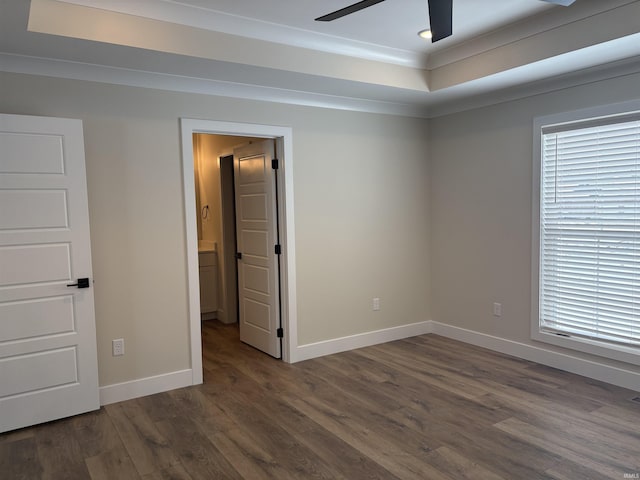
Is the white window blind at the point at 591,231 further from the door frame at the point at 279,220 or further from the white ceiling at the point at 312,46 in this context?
the door frame at the point at 279,220

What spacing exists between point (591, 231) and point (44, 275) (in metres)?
4.21

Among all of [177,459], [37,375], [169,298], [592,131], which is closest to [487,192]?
[592,131]

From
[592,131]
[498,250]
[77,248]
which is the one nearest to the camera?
[77,248]

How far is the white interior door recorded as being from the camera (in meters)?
4.54

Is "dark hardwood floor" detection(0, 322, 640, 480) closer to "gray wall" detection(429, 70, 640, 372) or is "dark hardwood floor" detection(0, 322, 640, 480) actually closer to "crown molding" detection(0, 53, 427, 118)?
"gray wall" detection(429, 70, 640, 372)

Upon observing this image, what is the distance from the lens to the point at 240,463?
9.07 feet

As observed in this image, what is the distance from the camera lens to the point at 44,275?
323cm

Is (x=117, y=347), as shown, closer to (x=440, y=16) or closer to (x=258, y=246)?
(x=258, y=246)

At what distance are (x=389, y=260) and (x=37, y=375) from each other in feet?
11.1

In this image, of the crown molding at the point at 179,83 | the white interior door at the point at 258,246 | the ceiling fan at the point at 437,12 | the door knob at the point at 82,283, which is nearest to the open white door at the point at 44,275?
the door knob at the point at 82,283

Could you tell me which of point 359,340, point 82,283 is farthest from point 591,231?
point 82,283

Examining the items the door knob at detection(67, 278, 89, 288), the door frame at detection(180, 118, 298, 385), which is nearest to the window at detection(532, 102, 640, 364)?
the door frame at detection(180, 118, 298, 385)

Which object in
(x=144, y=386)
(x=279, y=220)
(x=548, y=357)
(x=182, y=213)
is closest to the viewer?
(x=144, y=386)

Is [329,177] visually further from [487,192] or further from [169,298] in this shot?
[169,298]
